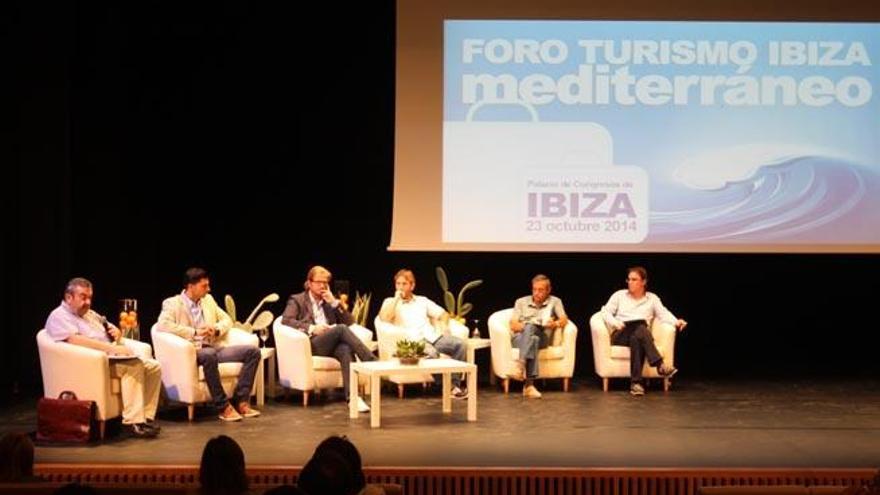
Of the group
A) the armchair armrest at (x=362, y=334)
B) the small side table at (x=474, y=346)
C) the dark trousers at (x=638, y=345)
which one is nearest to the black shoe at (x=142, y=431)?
the armchair armrest at (x=362, y=334)

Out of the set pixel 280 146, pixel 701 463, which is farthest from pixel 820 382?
pixel 280 146

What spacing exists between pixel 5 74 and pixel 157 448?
10.5ft

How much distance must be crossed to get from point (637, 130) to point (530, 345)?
5.55ft

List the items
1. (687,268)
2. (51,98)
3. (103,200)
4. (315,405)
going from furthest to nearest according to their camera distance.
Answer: (687,268) → (103,200) → (51,98) → (315,405)

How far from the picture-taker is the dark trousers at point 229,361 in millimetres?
7172

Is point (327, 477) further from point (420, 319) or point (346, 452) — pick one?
point (420, 319)

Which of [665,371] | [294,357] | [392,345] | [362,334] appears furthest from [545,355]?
[294,357]

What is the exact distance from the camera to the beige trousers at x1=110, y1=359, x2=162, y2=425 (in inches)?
260

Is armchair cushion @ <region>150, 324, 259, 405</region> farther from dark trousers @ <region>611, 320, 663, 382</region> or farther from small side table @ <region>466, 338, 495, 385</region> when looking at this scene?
dark trousers @ <region>611, 320, 663, 382</region>

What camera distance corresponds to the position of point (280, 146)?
927 centimetres

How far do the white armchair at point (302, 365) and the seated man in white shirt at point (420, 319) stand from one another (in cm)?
65

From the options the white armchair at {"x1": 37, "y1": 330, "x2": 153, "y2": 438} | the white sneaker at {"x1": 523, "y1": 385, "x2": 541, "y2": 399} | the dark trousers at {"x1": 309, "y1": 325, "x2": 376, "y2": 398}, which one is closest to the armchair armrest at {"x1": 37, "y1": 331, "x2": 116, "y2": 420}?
the white armchair at {"x1": 37, "y1": 330, "x2": 153, "y2": 438}

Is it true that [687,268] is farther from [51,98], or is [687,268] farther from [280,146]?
[51,98]

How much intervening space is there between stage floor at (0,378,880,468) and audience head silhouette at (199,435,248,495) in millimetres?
2156
